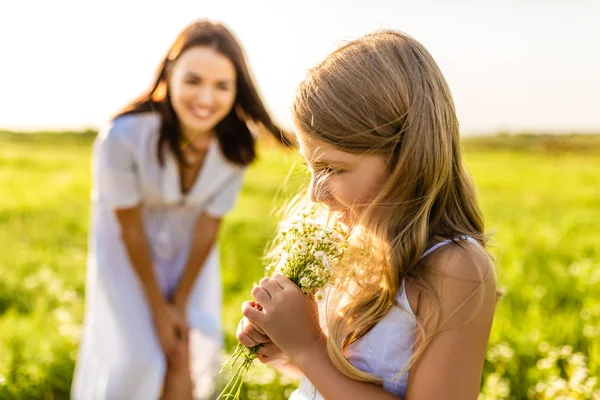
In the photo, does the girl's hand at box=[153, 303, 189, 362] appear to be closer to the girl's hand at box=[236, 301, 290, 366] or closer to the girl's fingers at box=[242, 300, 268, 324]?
the girl's hand at box=[236, 301, 290, 366]

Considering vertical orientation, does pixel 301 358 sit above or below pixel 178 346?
above

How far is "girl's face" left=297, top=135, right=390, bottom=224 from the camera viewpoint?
1.99 meters

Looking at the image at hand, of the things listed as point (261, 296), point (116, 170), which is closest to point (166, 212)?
point (116, 170)

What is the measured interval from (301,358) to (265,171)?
13.1 m

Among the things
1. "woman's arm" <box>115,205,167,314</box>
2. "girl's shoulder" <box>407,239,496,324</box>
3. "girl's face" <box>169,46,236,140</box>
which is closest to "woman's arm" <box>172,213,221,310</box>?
"woman's arm" <box>115,205,167,314</box>

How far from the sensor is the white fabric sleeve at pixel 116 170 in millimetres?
3957

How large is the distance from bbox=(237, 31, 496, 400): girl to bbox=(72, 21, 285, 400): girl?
6.37 ft

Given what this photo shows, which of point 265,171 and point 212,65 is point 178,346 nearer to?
point 212,65

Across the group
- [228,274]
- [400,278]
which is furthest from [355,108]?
[228,274]

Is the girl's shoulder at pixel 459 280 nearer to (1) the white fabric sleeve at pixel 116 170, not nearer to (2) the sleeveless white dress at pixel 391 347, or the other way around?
(2) the sleeveless white dress at pixel 391 347

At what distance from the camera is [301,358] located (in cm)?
203

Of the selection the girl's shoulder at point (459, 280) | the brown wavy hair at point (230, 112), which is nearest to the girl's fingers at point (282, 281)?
the girl's shoulder at point (459, 280)

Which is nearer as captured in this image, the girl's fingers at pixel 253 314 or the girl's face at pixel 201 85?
the girl's fingers at pixel 253 314

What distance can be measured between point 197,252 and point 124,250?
43cm
